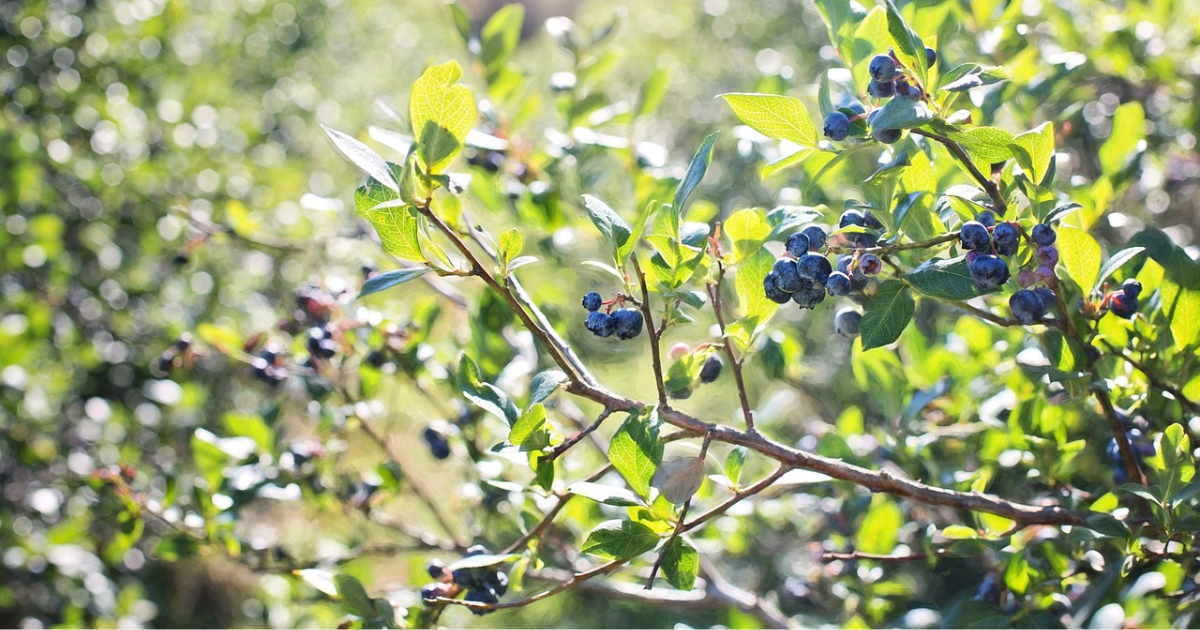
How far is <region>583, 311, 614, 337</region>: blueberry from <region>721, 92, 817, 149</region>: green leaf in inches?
7.5

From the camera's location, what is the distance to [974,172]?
686mm

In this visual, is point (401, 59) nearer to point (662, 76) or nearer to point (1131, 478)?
point (662, 76)

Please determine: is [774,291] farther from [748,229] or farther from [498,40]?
[498,40]

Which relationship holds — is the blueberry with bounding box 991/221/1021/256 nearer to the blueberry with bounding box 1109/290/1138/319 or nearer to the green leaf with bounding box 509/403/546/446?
the blueberry with bounding box 1109/290/1138/319

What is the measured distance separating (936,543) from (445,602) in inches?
20.0

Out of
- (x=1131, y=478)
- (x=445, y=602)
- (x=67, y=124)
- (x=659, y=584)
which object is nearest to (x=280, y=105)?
(x=67, y=124)

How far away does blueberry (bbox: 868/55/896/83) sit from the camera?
0.69 m

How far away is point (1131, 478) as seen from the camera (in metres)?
0.85

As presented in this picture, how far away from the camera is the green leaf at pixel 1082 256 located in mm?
740

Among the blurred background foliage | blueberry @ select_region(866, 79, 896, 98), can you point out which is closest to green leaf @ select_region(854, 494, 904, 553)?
the blurred background foliage

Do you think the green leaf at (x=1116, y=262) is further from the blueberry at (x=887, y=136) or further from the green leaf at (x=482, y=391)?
the green leaf at (x=482, y=391)

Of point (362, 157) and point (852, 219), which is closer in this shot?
point (362, 157)

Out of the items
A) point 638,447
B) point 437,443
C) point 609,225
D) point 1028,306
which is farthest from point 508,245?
point 437,443

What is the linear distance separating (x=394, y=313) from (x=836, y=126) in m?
0.75
